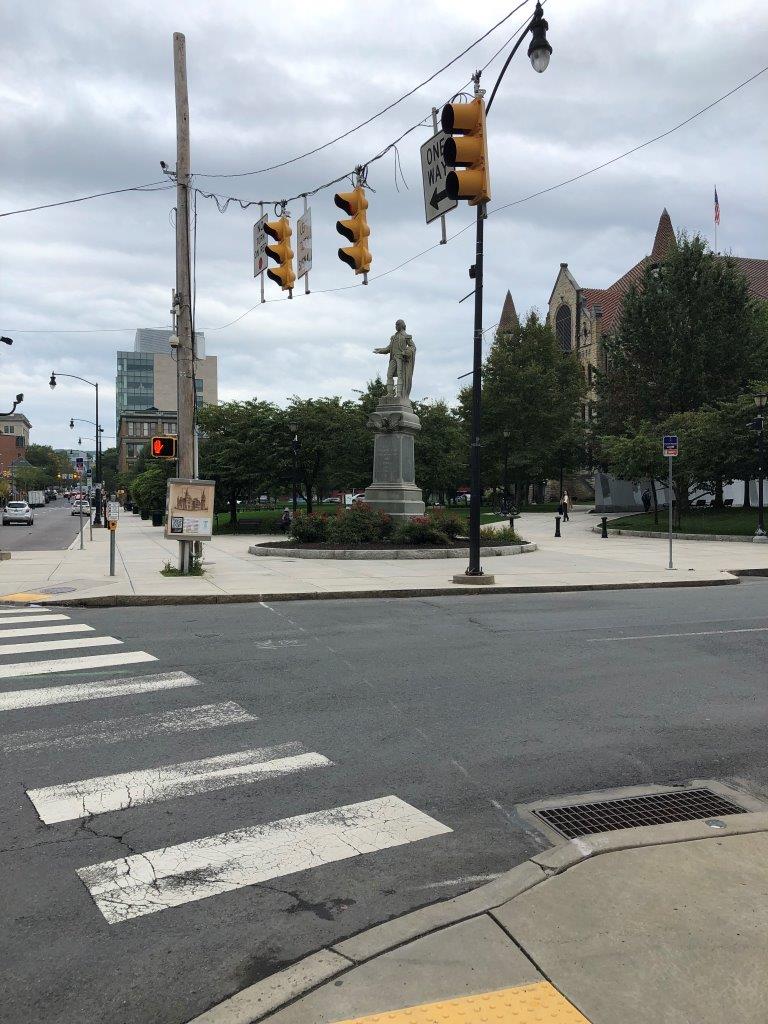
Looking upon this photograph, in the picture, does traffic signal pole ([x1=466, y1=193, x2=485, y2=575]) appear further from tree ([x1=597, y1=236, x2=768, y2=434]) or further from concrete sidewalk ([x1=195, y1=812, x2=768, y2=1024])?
tree ([x1=597, y1=236, x2=768, y2=434])

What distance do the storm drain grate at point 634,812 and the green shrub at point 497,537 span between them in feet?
64.2

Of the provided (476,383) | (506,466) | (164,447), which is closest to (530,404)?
(506,466)

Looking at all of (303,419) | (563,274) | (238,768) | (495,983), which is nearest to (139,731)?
(238,768)

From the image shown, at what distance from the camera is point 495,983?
2830 mm

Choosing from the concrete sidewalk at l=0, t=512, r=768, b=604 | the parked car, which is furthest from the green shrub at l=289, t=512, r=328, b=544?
the parked car

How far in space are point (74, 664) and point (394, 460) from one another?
58.3 ft

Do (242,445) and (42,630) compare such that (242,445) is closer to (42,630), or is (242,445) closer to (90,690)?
(42,630)

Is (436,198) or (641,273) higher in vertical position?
(641,273)

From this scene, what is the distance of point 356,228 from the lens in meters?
12.0

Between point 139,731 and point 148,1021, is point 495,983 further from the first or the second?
point 139,731

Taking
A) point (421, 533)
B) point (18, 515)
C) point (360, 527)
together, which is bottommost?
point (18, 515)

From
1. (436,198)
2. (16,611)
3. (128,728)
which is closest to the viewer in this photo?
(128,728)

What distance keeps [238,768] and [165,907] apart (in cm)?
178

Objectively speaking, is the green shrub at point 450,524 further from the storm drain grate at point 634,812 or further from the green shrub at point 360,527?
the storm drain grate at point 634,812
